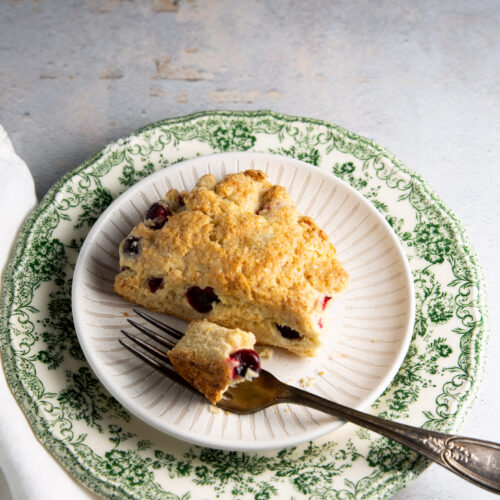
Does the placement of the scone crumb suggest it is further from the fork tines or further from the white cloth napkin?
the white cloth napkin

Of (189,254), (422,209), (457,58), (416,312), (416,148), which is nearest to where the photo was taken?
(189,254)

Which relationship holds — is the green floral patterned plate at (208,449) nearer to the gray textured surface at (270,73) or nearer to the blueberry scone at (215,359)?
the blueberry scone at (215,359)

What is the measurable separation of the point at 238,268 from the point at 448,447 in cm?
136

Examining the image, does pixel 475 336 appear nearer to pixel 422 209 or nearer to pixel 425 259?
pixel 425 259

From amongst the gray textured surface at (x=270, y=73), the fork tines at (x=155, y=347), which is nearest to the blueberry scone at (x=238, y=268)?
the fork tines at (x=155, y=347)

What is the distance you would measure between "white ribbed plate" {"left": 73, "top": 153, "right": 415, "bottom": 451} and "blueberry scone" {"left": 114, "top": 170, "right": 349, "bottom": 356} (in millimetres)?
175

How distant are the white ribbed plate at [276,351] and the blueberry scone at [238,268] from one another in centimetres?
17

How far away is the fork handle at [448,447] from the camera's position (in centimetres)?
302

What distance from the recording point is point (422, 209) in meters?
4.13

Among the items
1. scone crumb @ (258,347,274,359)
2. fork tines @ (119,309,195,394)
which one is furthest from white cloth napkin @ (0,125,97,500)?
scone crumb @ (258,347,274,359)

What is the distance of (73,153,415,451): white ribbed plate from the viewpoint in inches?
128

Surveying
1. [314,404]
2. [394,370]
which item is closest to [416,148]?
[394,370]

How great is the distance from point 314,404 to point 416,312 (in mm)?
956

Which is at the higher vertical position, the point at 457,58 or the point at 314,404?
the point at 457,58
